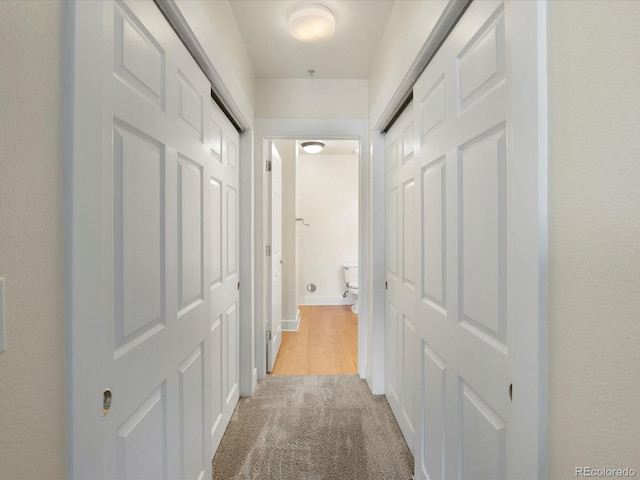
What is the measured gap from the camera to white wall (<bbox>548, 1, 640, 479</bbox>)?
0.49m

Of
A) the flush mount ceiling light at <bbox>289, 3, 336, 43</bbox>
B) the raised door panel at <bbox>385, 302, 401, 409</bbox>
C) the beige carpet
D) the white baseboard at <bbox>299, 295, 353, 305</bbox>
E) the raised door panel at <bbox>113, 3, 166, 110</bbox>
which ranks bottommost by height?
the beige carpet

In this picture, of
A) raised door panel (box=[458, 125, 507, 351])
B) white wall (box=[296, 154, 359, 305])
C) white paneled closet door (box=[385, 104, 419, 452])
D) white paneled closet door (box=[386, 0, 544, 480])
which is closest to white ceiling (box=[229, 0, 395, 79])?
white paneled closet door (box=[385, 104, 419, 452])

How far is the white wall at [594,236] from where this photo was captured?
49 centimetres

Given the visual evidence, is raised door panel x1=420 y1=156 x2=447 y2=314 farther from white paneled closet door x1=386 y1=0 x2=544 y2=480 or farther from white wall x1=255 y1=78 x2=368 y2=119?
white wall x1=255 y1=78 x2=368 y2=119

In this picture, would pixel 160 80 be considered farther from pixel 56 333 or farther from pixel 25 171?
pixel 56 333

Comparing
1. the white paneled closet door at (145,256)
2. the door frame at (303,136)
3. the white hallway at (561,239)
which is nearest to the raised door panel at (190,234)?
the white paneled closet door at (145,256)

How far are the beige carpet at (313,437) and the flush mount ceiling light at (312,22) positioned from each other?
233 centimetres

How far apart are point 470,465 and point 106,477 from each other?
1.00 metres

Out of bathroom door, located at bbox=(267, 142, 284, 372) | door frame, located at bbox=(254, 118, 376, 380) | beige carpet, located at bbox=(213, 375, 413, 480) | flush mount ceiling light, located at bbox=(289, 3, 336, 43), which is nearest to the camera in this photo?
beige carpet, located at bbox=(213, 375, 413, 480)

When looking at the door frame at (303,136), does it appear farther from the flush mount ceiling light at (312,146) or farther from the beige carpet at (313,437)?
the flush mount ceiling light at (312,146)

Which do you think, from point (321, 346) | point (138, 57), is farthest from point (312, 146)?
point (138, 57)

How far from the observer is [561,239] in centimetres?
62

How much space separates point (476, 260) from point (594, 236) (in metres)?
0.46

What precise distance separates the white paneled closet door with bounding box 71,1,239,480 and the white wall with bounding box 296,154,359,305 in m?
3.96
